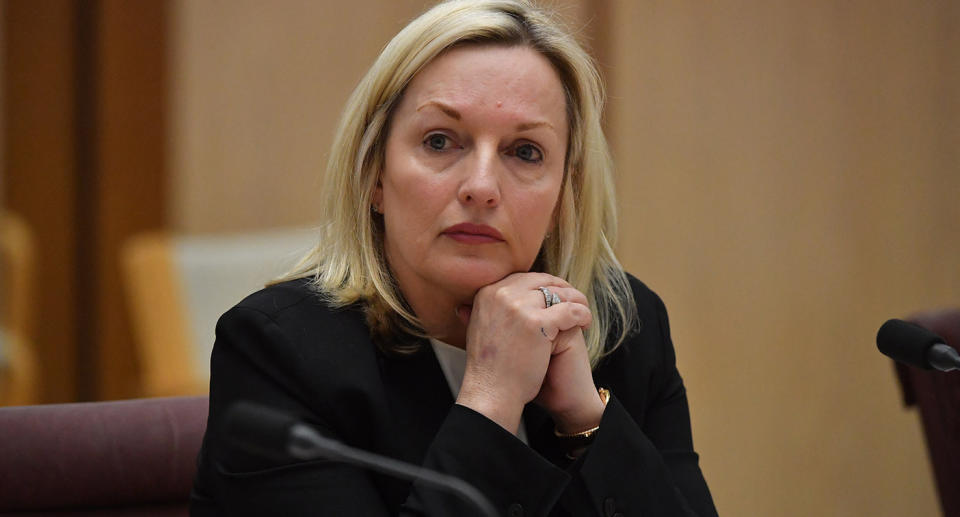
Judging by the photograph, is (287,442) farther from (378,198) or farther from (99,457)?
(378,198)

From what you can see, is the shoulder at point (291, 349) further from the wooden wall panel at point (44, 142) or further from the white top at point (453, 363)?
the wooden wall panel at point (44, 142)

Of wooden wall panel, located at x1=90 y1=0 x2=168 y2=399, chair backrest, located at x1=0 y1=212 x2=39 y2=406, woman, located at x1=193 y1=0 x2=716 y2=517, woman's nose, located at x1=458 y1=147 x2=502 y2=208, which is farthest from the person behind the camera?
wooden wall panel, located at x1=90 y1=0 x2=168 y2=399

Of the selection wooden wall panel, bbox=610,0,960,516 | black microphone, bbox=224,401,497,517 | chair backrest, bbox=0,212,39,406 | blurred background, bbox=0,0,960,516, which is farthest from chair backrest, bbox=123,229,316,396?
black microphone, bbox=224,401,497,517

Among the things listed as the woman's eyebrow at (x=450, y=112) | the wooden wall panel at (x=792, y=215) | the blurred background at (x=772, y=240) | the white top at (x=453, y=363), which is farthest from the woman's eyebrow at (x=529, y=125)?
the wooden wall panel at (x=792, y=215)

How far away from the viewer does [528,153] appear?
1.71 metres

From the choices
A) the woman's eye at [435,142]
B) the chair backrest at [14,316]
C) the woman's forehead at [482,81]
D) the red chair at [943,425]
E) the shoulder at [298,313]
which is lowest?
the chair backrest at [14,316]

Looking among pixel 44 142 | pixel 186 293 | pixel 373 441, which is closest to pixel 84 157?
pixel 44 142

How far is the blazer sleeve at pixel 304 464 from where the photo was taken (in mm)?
1422

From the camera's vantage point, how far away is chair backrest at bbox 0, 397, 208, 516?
4.91 feet

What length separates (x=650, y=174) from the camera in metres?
3.91

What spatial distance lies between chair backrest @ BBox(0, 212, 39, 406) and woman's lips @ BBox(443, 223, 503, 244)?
2.95 metres

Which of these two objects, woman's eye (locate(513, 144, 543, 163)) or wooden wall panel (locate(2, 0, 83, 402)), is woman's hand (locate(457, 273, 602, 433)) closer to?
woman's eye (locate(513, 144, 543, 163))

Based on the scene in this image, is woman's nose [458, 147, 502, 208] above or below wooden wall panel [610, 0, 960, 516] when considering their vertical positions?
above

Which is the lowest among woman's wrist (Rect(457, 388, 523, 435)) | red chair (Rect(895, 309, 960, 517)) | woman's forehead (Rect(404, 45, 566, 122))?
red chair (Rect(895, 309, 960, 517))
